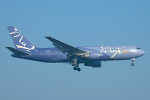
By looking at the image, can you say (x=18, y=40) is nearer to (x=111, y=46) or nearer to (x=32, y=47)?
(x=32, y=47)

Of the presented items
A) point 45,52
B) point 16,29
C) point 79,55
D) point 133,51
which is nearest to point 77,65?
point 79,55

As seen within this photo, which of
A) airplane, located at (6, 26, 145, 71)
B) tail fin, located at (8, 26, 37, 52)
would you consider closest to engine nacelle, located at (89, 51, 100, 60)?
airplane, located at (6, 26, 145, 71)

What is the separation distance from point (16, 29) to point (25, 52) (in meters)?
7.62

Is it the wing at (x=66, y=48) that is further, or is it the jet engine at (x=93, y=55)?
the jet engine at (x=93, y=55)

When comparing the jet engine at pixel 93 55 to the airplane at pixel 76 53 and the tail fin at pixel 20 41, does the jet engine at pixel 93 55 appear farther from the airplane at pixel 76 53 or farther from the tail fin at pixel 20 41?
the tail fin at pixel 20 41

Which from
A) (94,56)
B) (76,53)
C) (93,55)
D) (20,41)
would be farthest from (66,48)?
(20,41)

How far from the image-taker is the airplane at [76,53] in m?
66.4

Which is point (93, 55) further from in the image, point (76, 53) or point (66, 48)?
point (66, 48)

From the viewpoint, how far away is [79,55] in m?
67.4

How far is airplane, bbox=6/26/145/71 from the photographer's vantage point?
66438 mm

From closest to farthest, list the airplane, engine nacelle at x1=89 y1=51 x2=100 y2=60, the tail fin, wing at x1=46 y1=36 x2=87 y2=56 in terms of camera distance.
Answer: wing at x1=46 y1=36 x2=87 y2=56
engine nacelle at x1=89 y1=51 x2=100 y2=60
the airplane
the tail fin

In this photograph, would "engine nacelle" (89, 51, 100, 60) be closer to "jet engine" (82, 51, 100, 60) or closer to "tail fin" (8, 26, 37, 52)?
"jet engine" (82, 51, 100, 60)

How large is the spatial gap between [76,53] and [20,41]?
13.7 meters

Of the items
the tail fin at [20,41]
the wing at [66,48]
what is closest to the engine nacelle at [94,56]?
the wing at [66,48]
